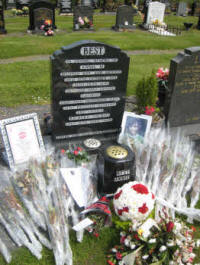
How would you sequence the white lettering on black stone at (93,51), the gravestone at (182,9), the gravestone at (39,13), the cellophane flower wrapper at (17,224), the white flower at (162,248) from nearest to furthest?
the white flower at (162,248)
the cellophane flower wrapper at (17,224)
the white lettering on black stone at (93,51)
the gravestone at (39,13)
the gravestone at (182,9)

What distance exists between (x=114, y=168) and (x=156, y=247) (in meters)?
Result: 1.24

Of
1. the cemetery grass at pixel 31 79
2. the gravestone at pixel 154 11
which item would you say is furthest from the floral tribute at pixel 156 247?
the gravestone at pixel 154 11

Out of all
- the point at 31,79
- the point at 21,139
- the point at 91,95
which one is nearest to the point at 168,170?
the point at 91,95

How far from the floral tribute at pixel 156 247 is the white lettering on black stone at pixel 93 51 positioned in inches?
121

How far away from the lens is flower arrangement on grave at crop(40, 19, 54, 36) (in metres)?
16.4

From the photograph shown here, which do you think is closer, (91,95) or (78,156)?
(78,156)

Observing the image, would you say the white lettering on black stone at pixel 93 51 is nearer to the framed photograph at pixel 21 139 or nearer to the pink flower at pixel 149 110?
the framed photograph at pixel 21 139

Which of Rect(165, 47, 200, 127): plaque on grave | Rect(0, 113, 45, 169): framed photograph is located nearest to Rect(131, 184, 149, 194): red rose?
Rect(0, 113, 45, 169): framed photograph

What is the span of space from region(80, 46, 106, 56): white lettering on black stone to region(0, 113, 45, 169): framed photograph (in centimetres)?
144

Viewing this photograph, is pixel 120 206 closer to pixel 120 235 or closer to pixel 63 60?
pixel 120 235

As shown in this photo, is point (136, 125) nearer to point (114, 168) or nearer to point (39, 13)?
point (114, 168)

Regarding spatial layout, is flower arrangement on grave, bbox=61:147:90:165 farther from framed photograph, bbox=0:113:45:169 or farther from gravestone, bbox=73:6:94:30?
gravestone, bbox=73:6:94:30

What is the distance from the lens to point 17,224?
12.6 ft

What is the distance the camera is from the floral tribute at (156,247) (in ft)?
11.5
